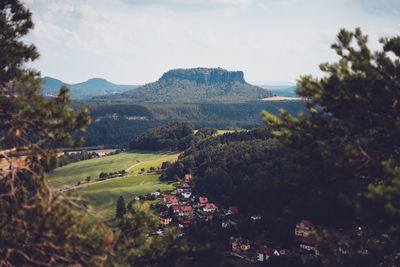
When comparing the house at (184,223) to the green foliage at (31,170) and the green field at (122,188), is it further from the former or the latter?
the green foliage at (31,170)

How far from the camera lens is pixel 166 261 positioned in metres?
14.5

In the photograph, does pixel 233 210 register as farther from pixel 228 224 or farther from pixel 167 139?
pixel 167 139

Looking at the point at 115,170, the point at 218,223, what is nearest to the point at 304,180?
the point at 218,223

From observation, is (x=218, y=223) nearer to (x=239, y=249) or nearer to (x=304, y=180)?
(x=239, y=249)

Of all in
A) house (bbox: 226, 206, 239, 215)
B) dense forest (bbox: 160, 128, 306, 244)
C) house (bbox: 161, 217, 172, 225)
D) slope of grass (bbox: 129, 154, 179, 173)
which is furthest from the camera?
slope of grass (bbox: 129, 154, 179, 173)

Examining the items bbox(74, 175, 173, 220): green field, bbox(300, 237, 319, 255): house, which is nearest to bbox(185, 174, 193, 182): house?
bbox(74, 175, 173, 220): green field

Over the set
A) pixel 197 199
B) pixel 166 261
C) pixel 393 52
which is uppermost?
pixel 393 52

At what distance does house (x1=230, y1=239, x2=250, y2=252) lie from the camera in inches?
1921

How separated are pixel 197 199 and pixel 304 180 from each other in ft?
226

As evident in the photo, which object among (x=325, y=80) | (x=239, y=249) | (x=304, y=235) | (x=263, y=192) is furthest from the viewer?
(x=263, y=192)

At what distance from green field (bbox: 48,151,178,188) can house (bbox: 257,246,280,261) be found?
63.7m

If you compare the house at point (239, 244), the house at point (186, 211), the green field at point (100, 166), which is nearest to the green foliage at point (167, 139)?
the green field at point (100, 166)

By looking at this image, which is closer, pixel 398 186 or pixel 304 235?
pixel 398 186

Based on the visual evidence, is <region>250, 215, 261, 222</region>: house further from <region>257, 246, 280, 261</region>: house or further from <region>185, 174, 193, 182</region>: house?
<region>185, 174, 193, 182</region>: house
